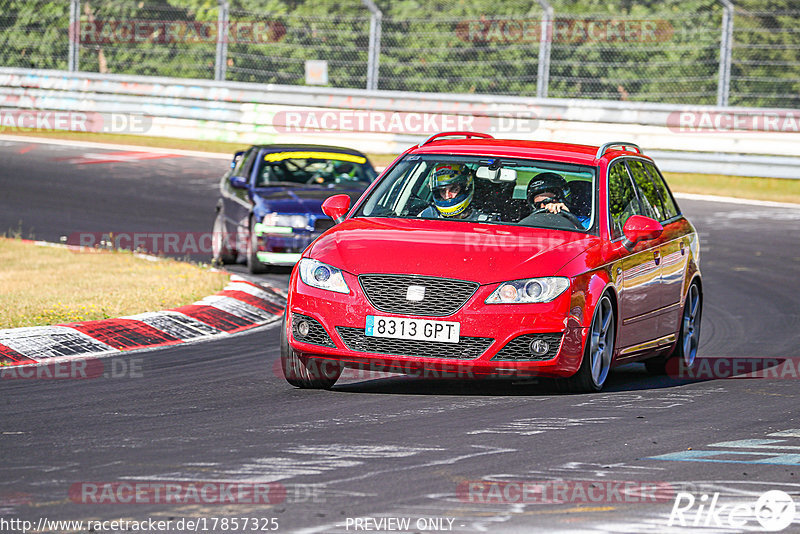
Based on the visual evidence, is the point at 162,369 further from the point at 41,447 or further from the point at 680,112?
the point at 680,112

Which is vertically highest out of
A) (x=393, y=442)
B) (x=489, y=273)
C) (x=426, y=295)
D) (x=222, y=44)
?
(x=222, y=44)

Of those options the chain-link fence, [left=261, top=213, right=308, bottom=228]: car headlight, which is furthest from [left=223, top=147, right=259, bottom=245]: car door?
the chain-link fence

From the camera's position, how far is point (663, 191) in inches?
427

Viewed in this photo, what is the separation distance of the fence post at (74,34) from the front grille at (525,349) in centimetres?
2095

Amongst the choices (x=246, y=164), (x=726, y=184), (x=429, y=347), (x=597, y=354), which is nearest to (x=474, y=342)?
(x=429, y=347)

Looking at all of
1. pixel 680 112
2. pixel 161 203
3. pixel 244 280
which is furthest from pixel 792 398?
pixel 680 112

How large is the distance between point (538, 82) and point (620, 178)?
14.8m

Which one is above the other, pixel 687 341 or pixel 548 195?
pixel 548 195

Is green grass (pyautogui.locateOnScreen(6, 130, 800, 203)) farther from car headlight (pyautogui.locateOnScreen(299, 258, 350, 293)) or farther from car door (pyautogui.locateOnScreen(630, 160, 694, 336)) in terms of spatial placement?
car headlight (pyautogui.locateOnScreen(299, 258, 350, 293))

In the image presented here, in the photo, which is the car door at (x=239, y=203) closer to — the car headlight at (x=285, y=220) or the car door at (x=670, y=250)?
the car headlight at (x=285, y=220)

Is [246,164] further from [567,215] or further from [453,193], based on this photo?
[567,215]

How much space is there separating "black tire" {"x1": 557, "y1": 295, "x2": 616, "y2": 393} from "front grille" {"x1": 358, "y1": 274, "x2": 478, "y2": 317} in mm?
826

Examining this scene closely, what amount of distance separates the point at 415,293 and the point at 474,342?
433 mm

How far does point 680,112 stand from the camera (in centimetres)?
2381
